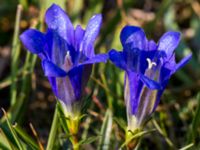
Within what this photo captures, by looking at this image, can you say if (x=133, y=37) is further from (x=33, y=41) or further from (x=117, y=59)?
(x=33, y=41)

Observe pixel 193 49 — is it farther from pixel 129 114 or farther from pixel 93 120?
pixel 129 114

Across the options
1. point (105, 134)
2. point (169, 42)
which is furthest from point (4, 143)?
point (169, 42)

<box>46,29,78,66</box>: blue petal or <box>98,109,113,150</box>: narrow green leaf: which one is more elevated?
<box>46,29,78,66</box>: blue petal

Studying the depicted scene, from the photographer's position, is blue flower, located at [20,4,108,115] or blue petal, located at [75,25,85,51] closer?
blue flower, located at [20,4,108,115]

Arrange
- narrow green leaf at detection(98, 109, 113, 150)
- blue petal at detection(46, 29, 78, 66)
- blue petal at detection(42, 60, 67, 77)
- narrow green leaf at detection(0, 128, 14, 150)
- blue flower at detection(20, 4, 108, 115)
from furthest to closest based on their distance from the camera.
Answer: narrow green leaf at detection(98, 109, 113, 150), narrow green leaf at detection(0, 128, 14, 150), blue petal at detection(46, 29, 78, 66), blue flower at detection(20, 4, 108, 115), blue petal at detection(42, 60, 67, 77)

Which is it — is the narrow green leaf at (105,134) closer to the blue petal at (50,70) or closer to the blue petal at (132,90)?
the blue petal at (132,90)

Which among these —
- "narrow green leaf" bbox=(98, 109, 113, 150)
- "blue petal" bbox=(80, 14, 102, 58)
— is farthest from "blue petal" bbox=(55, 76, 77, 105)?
"narrow green leaf" bbox=(98, 109, 113, 150)

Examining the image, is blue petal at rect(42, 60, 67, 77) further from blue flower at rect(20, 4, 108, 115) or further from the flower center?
the flower center

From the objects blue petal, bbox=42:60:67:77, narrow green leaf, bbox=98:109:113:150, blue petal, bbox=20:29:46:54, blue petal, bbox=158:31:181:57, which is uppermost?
blue petal, bbox=20:29:46:54
